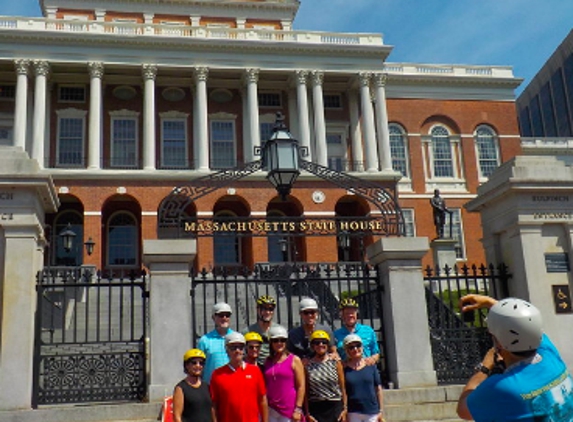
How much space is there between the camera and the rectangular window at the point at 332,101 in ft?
138

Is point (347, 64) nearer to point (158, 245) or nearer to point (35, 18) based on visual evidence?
point (35, 18)

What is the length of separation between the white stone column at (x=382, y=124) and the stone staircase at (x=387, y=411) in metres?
30.5

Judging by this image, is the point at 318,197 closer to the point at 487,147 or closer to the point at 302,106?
the point at 302,106

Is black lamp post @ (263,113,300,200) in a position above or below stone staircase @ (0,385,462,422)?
above

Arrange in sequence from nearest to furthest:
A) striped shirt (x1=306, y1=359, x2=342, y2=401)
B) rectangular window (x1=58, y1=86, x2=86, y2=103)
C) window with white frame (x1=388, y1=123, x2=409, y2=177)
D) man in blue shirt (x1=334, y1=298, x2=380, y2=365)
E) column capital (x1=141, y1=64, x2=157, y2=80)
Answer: striped shirt (x1=306, y1=359, x2=342, y2=401) → man in blue shirt (x1=334, y1=298, x2=380, y2=365) → column capital (x1=141, y1=64, x2=157, y2=80) → rectangular window (x1=58, y1=86, x2=86, y2=103) → window with white frame (x1=388, y1=123, x2=409, y2=177)

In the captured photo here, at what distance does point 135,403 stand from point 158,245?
196 cm

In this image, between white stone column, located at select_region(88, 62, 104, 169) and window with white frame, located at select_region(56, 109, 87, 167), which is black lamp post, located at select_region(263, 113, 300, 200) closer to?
white stone column, located at select_region(88, 62, 104, 169)

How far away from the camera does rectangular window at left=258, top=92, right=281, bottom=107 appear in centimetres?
4125

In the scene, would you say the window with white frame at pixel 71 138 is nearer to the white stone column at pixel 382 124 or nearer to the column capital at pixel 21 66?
Result: the column capital at pixel 21 66

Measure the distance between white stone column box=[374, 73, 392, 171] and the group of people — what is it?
32139 millimetres

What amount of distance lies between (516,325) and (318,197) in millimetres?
34399

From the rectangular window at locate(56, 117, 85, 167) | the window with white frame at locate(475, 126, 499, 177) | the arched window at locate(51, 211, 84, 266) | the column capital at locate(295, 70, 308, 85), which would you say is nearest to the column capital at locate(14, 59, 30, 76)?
the rectangular window at locate(56, 117, 85, 167)

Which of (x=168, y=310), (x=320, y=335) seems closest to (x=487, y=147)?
(x=168, y=310)

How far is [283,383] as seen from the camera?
605cm
